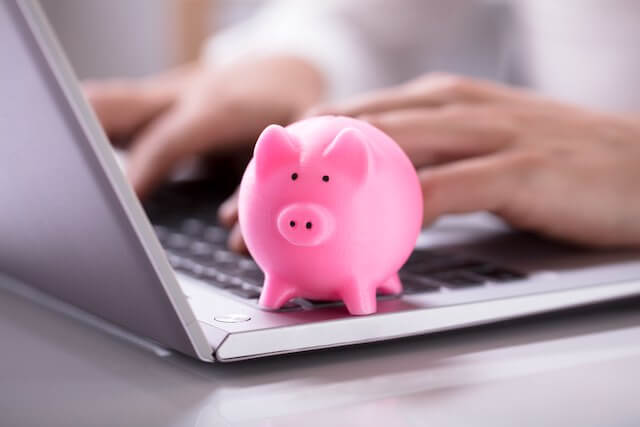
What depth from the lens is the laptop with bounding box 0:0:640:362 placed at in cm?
30

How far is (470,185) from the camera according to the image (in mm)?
548

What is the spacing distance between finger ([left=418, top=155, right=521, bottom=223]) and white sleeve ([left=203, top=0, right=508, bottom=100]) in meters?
0.86

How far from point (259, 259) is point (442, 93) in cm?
33

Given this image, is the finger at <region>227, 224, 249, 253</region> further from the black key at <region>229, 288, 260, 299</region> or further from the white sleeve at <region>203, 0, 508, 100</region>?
the white sleeve at <region>203, 0, 508, 100</region>

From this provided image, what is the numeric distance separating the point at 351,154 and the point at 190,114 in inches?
19.3

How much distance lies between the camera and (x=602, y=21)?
1119 mm

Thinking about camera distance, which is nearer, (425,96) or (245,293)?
(245,293)

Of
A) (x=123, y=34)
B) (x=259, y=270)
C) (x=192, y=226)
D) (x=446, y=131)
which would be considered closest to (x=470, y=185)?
(x=446, y=131)

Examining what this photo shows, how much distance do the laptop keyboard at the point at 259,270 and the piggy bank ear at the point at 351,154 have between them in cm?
8

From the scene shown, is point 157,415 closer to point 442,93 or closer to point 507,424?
point 507,424

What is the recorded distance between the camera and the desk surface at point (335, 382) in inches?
12.3

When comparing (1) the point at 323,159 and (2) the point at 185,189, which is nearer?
(1) the point at 323,159

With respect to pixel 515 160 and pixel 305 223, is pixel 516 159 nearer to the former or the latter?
pixel 515 160

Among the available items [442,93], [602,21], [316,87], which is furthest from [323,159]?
[602,21]
